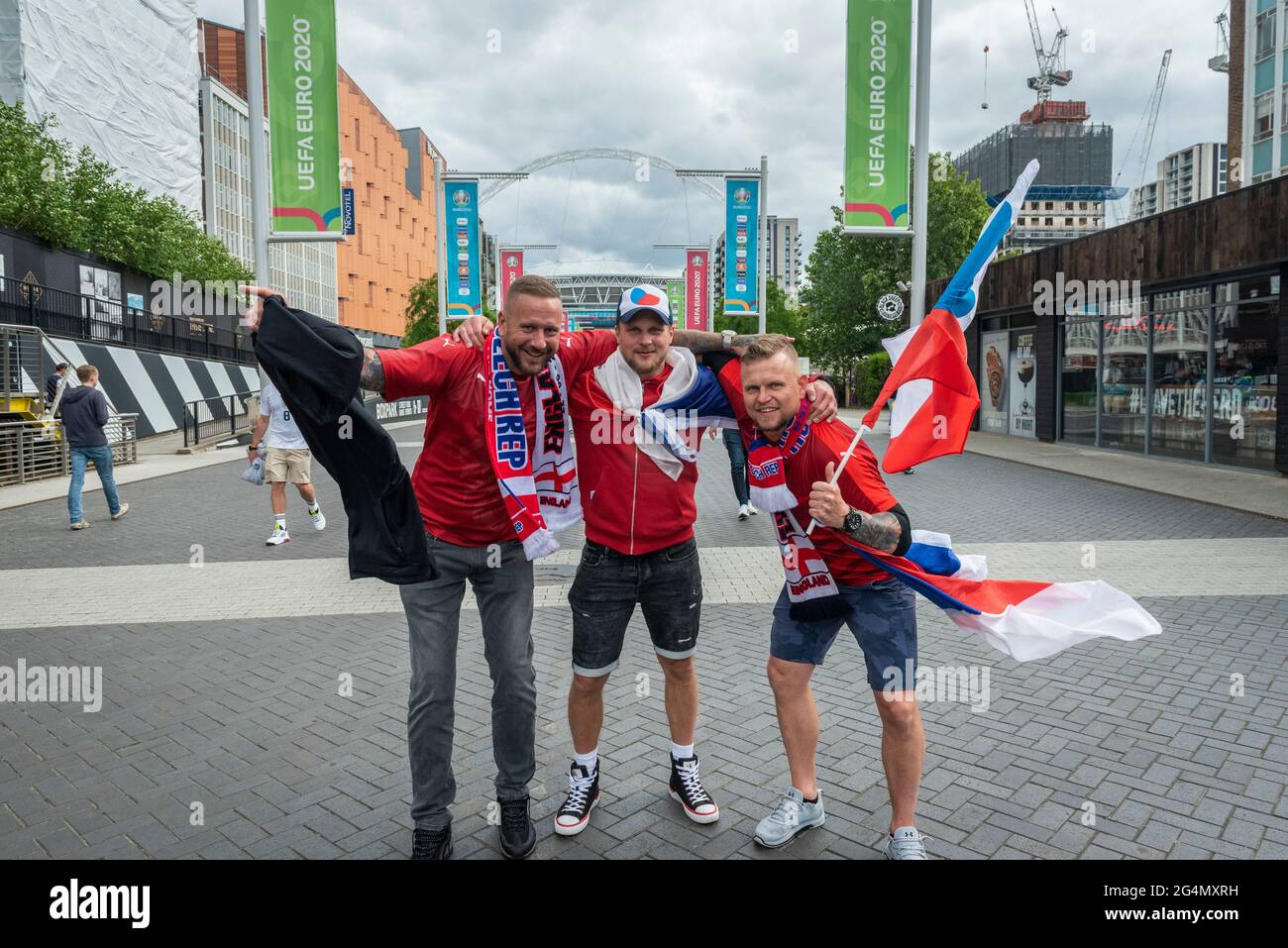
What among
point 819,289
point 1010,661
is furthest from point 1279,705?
point 819,289

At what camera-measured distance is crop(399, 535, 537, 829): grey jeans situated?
10.8 ft

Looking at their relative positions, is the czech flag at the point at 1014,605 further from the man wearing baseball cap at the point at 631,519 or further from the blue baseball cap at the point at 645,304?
the blue baseball cap at the point at 645,304

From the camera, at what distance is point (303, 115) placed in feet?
42.1

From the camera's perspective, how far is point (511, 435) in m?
3.24

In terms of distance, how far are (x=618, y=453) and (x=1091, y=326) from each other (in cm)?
2005

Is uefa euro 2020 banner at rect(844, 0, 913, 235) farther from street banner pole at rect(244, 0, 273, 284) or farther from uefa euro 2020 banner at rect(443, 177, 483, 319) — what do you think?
uefa euro 2020 banner at rect(443, 177, 483, 319)

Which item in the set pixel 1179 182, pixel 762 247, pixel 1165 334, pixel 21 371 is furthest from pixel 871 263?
pixel 1179 182

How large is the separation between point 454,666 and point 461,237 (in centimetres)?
2589

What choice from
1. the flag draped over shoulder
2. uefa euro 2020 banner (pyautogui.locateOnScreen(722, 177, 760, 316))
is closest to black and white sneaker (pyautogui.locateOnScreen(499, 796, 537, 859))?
the flag draped over shoulder

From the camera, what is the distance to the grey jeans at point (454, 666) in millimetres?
3279

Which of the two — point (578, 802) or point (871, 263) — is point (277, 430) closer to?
point (578, 802)

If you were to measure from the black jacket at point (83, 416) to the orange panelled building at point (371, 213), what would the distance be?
182 ft

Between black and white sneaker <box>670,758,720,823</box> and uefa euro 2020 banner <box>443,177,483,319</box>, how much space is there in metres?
24.9
